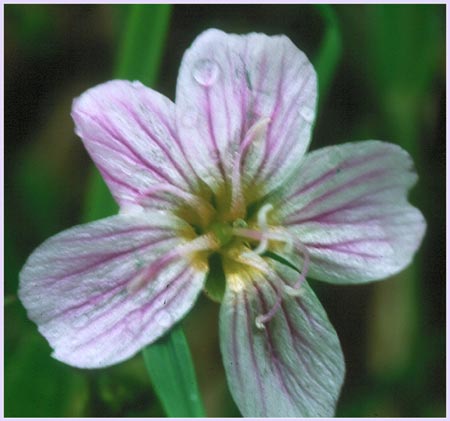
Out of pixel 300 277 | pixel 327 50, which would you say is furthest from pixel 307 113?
pixel 327 50

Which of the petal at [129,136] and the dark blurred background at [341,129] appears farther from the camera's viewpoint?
the dark blurred background at [341,129]

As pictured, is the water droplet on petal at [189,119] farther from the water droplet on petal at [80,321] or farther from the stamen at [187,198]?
the water droplet on petal at [80,321]

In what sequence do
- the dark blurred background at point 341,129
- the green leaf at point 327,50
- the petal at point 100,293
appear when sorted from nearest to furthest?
the petal at point 100,293 < the green leaf at point 327,50 < the dark blurred background at point 341,129

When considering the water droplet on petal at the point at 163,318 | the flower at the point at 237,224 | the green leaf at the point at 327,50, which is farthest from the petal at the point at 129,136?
the green leaf at the point at 327,50

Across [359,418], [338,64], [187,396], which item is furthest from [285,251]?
[338,64]

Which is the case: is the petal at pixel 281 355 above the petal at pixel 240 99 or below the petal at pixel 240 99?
below

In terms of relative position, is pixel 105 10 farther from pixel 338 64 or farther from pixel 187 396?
pixel 187 396

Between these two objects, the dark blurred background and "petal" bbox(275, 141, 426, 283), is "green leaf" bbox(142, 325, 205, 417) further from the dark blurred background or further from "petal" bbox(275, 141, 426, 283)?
the dark blurred background

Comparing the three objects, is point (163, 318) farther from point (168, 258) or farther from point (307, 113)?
point (307, 113)
